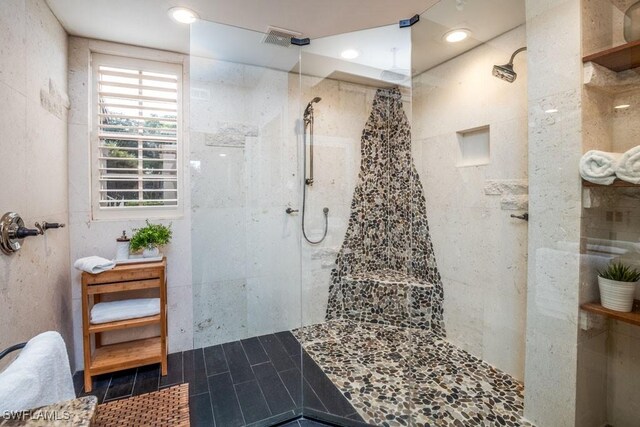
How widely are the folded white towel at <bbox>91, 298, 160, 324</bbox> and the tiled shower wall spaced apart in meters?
0.41

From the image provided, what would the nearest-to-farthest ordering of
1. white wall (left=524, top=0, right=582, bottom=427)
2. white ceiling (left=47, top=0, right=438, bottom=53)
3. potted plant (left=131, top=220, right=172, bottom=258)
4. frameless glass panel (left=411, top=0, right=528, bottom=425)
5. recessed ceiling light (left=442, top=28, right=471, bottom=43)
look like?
white wall (left=524, top=0, right=582, bottom=427) < white ceiling (left=47, top=0, right=438, bottom=53) < frameless glass panel (left=411, top=0, right=528, bottom=425) < recessed ceiling light (left=442, top=28, right=471, bottom=43) < potted plant (left=131, top=220, right=172, bottom=258)

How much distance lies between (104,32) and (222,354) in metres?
2.52

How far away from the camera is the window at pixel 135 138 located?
2.22 m

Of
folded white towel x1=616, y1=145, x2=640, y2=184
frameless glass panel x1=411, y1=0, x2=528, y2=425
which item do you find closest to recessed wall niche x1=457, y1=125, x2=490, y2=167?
frameless glass panel x1=411, y1=0, x2=528, y2=425

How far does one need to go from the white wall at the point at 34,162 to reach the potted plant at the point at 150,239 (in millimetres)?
435

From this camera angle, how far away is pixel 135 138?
2285 millimetres

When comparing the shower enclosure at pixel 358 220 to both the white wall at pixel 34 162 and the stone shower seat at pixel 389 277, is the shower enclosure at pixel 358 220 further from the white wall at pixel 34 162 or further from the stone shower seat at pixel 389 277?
the white wall at pixel 34 162

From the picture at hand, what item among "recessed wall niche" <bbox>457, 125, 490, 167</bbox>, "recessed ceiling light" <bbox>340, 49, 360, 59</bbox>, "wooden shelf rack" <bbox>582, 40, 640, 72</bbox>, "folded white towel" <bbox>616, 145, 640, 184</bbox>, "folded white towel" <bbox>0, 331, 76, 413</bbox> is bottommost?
"folded white towel" <bbox>0, 331, 76, 413</bbox>

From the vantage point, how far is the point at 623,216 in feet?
4.66

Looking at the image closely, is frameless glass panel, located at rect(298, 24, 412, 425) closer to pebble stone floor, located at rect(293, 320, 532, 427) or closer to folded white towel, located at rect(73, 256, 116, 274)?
pebble stone floor, located at rect(293, 320, 532, 427)

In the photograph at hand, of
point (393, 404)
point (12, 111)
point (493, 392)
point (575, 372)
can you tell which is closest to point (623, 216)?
point (575, 372)

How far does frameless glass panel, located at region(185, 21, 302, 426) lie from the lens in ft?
7.61

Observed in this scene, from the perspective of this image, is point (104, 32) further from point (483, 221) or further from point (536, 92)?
point (483, 221)

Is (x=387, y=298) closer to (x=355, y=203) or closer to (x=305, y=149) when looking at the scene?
(x=355, y=203)
